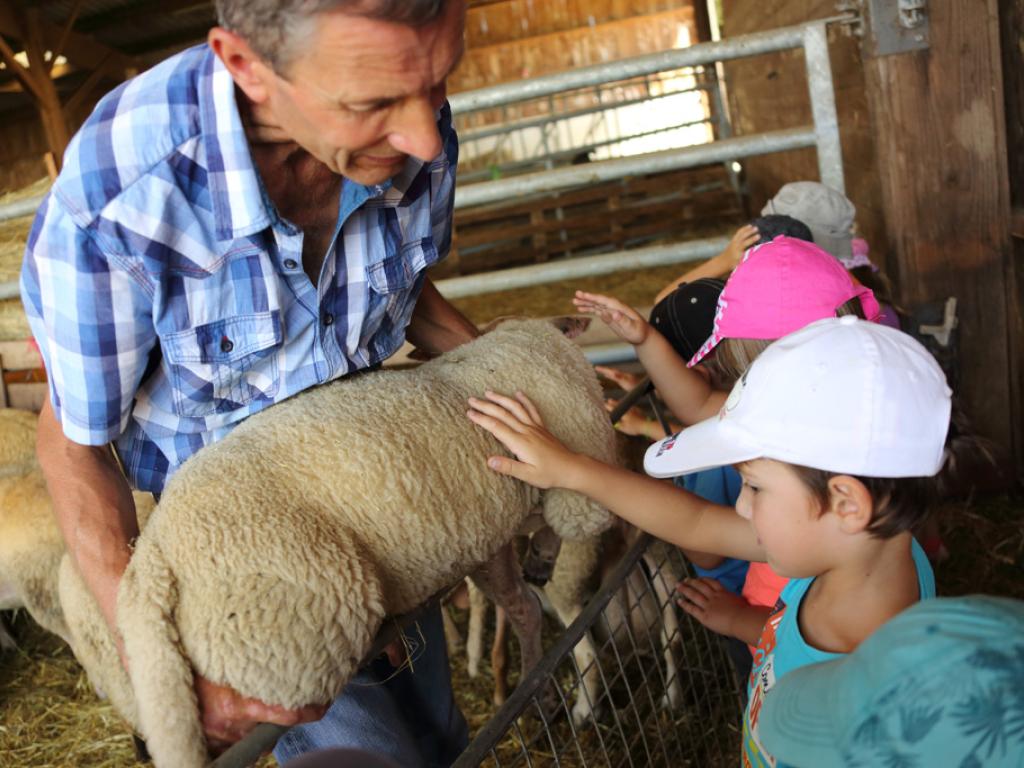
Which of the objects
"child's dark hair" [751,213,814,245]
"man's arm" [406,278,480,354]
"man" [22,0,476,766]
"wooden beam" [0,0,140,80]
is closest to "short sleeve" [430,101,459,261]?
"man" [22,0,476,766]

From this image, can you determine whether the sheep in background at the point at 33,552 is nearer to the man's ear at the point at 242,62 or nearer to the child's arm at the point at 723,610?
the child's arm at the point at 723,610

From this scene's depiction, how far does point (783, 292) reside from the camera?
1.67 metres

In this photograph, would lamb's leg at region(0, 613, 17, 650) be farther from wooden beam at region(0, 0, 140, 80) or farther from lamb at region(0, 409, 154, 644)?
wooden beam at region(0, 0, 140, 80)

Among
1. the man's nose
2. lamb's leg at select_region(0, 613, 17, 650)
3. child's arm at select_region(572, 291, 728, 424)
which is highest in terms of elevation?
the man's nose

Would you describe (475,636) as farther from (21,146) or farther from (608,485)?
(21,146)

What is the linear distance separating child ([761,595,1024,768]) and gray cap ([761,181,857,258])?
79.3 inches

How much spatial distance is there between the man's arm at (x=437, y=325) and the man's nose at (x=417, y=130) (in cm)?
70

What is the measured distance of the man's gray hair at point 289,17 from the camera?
99 centimetres

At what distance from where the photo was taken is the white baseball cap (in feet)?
3.50

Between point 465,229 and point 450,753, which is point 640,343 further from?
point 465,229

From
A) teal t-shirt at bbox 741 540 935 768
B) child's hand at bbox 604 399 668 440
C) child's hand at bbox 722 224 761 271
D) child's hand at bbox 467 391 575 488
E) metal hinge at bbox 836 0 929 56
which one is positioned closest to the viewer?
teal t-shirt at bbox 741 540 935 768

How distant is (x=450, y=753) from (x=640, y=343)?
97 cm

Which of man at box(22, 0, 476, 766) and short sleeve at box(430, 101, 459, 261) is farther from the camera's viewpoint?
short sleeve at box(430, 101, 459, 261)

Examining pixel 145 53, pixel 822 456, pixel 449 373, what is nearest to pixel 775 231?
pixel 449 373
